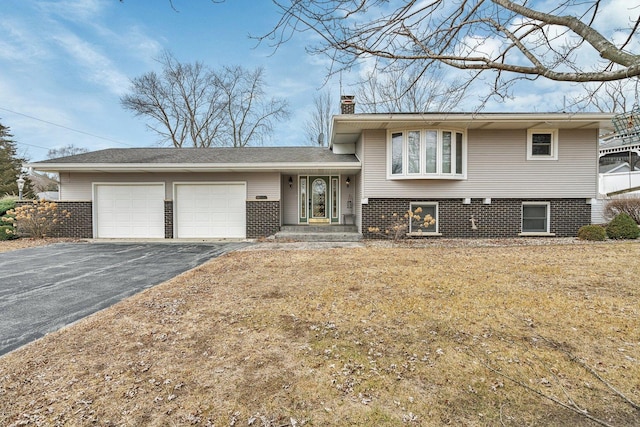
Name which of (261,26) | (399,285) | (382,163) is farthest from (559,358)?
(382,163)

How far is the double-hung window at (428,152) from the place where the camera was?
964 centimetres

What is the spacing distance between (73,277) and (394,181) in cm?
857

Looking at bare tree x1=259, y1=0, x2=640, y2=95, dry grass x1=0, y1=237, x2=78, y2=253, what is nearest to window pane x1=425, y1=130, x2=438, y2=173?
bare tree x1=259, y1=0, x2=640, y2=95

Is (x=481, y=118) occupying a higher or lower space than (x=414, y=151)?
higher

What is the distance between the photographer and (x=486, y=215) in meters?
10.1

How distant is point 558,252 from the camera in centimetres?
713

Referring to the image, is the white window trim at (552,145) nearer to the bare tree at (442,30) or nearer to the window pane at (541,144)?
the window pane at (541,144)

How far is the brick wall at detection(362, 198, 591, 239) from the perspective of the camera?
33.1ft

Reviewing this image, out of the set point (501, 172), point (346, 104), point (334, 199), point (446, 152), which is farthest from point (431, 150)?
point (334, 199)

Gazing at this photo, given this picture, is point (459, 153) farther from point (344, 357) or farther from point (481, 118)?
point (344, 357)

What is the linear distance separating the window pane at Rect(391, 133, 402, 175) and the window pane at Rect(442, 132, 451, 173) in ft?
4.43

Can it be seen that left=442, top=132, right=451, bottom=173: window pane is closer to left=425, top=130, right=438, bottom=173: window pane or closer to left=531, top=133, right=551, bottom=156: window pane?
left=425, top=130, right=438, bottom=173: window pane

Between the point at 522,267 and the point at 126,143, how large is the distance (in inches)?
1375

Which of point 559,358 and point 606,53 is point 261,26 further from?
point 559,358
